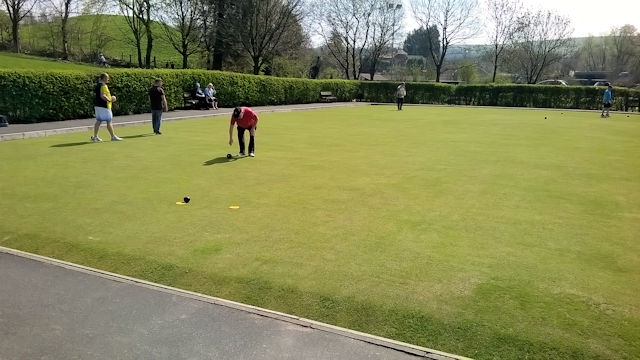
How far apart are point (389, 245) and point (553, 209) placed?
310 centimetres

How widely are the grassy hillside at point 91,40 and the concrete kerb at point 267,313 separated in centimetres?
4538

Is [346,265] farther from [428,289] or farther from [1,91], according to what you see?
[1,91]

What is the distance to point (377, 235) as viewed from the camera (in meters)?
5.57

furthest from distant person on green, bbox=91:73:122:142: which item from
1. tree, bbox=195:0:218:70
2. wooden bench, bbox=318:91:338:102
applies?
tree, bbox=195:0:218:70

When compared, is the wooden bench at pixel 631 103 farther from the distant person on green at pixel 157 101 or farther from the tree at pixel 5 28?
the tree at pixel 5 28

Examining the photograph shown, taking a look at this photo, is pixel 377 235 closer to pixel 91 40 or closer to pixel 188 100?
pixel 188 100

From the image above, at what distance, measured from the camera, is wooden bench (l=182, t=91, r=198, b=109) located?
2381 cm

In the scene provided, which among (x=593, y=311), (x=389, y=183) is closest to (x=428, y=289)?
(x=593, y=311)

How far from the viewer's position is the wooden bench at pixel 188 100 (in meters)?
23.8

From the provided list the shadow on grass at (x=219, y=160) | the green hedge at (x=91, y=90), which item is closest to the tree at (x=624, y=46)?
the green hedge at (x=91, y=90)

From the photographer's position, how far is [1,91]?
14992 millimetres

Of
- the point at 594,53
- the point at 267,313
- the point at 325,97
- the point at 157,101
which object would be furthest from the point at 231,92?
the point at 594,53

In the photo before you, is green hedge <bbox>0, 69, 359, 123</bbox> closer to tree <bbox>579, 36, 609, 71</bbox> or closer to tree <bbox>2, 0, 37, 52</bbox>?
tree <bbox>2, 0, 37, 52</bbox>

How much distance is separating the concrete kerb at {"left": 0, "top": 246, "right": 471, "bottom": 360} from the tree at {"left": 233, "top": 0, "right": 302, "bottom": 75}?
123 feet
